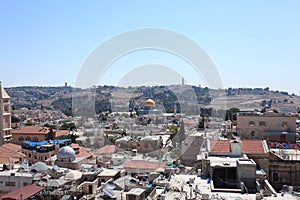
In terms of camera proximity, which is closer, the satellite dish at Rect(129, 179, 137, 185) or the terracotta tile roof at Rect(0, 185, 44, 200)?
the terracotta tile roof at Rect(0, 185, 44, 200)

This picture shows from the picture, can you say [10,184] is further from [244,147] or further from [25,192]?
[244,147]

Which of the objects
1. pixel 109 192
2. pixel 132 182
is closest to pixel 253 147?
pixel 132 182

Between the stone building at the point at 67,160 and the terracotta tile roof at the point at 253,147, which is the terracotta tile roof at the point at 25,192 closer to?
the stone building at the point at 67,160

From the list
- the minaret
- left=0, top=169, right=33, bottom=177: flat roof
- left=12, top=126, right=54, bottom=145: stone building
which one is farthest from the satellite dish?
left=12, top=126, right=54, bottom=145: stone building

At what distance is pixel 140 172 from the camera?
16.4 metres

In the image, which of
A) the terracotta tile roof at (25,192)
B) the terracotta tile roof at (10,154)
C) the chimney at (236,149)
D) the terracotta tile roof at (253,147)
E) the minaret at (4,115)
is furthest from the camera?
the minaret at (4,115)

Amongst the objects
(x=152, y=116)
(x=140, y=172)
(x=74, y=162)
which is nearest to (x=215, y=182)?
(x=140, y=172)

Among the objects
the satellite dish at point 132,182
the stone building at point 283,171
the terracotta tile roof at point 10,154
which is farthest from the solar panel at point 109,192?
the terracotta tile roof at point 10,154

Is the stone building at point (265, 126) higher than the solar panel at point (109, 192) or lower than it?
higher

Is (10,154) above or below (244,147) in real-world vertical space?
below

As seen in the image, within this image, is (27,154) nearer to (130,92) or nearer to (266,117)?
(266,117)

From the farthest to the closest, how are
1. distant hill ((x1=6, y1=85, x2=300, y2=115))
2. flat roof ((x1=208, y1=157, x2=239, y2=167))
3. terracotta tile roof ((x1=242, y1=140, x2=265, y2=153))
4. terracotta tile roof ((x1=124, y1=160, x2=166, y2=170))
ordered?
distant hill ((x1=6, y1=85, x2=300, y2=115))
terracotta tile roof ((x1=124, y1=160, x2=166, y2=170))
terracotta tile roof ((x1=242, y1=140, x2=265, y2=153))
flat roof ((x1=208, y1=157, x2=239, y2=167))

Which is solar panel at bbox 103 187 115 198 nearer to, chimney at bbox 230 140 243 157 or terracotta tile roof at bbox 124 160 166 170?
chimney at bbox 230 140 243 157

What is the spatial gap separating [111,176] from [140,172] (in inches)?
88.4
